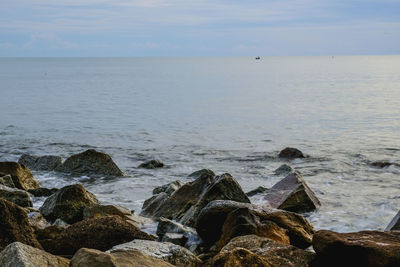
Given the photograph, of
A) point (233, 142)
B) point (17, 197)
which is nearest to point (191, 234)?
point (17, 197)

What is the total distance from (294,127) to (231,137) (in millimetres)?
5266

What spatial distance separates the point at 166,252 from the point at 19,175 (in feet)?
26.1

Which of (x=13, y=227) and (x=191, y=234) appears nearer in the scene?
(x=13, y=227)

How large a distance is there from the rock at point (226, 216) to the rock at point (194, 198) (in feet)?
3.38

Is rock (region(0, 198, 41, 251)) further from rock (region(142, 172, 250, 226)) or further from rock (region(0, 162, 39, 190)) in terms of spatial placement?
rock (region(0, 162, 39, 190))

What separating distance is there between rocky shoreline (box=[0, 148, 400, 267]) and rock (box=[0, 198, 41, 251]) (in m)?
0.01

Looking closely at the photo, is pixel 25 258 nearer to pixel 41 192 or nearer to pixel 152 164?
pixel 41 192

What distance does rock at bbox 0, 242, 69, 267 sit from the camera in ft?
14.7

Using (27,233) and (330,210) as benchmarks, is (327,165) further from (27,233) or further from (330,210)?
(27,233)

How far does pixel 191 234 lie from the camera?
7.93m

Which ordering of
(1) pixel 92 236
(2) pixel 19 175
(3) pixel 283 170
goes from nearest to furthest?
(1) pixel 92 236, (2) pixel 19 175, (3) pixel 283 170

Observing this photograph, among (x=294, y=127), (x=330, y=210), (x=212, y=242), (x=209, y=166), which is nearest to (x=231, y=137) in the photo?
(x=294, y=127)

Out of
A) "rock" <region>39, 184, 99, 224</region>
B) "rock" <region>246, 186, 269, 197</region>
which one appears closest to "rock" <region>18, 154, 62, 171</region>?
"rock" <region>39, 184, 99, 224</region>

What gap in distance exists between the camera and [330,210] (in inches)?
430
